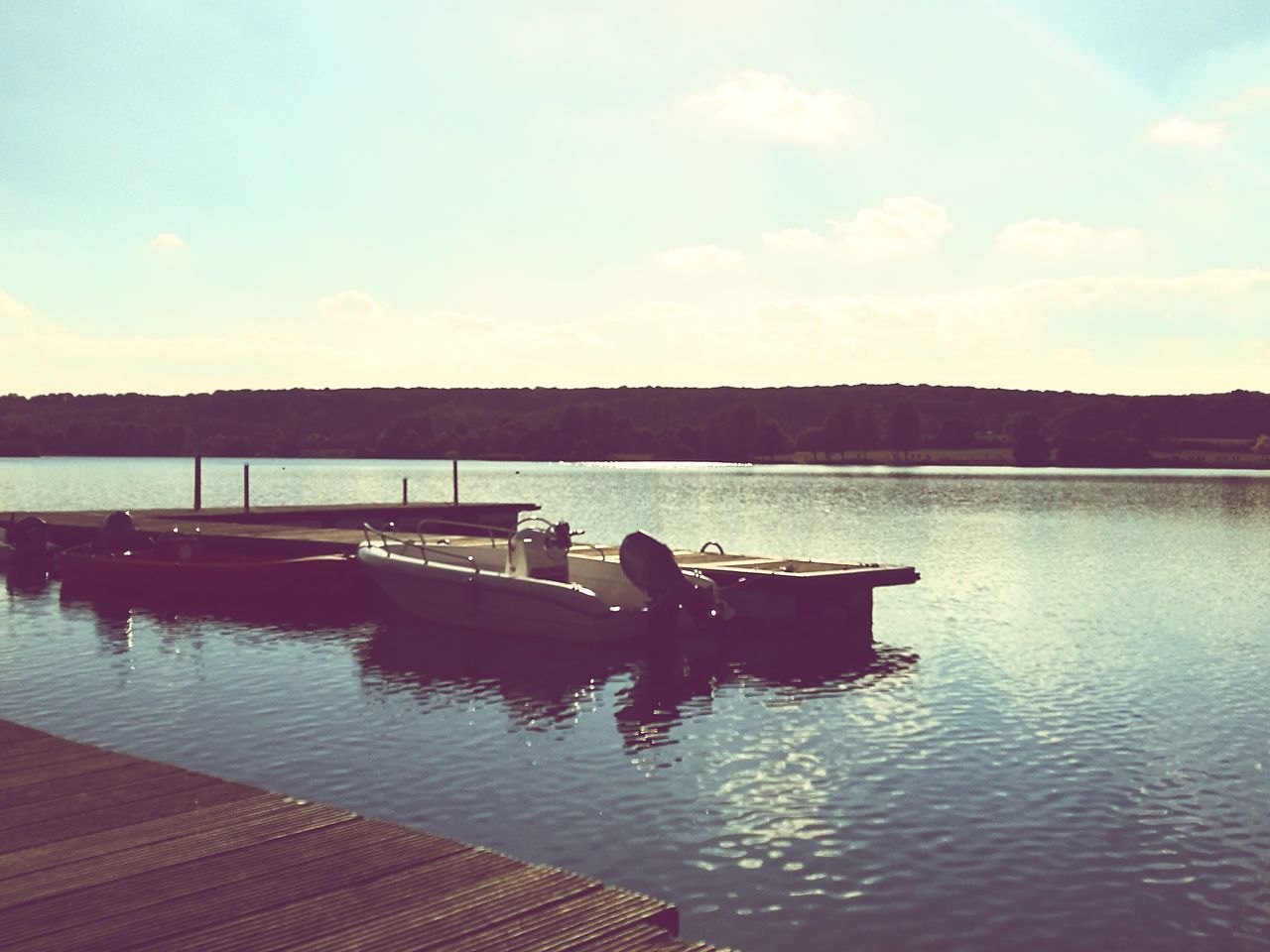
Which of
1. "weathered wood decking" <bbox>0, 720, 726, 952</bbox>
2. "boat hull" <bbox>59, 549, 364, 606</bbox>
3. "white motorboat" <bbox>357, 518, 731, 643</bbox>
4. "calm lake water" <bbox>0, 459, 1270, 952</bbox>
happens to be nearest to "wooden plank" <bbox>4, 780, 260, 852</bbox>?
"weathered wood decking" <bbox>0, 720, 726, 952</bbox>

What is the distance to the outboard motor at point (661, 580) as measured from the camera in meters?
21.3

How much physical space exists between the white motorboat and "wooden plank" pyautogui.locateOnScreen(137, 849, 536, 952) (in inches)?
543

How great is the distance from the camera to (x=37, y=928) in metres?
6.23

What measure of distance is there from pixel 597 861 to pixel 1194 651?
55.1 feet

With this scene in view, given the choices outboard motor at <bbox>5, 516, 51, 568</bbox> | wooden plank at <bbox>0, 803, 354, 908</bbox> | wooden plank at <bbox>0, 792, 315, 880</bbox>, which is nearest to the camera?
wooden plank at <bbox>0, 803, 354, 908</bbox>

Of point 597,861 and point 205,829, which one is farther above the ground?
point 205,829

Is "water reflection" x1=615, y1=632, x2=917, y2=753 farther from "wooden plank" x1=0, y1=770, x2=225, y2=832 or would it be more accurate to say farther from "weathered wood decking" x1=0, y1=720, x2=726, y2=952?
"weathered wood decking" x1=0, y1=720, x2=726, y2=952

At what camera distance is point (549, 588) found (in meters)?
21.5

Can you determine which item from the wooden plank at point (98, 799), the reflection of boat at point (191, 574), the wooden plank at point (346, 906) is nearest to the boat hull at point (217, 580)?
the reflection of boat at point (191, 574)

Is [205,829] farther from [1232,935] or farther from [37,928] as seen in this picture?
[1232,935]

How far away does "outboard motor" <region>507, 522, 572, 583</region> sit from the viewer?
22547mm

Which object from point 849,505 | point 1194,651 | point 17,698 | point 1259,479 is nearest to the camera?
point 17,698

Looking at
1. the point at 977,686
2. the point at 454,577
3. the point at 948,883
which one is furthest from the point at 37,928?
the point at 454,577

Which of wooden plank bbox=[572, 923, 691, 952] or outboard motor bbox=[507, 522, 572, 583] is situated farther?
outboard motor bbox=[507, 522, 572, 583]
